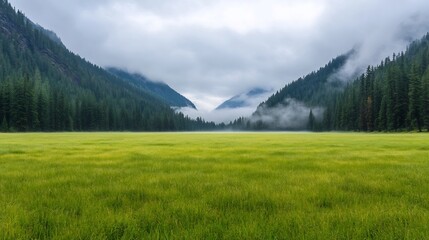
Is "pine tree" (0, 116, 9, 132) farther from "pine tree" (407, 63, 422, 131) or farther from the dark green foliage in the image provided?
"pine tree" (407, 63, 422, 131)

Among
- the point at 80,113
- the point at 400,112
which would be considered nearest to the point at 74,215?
the point at 400,112

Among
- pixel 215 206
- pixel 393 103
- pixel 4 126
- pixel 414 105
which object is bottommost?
pixel 215 206

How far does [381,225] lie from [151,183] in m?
5.31

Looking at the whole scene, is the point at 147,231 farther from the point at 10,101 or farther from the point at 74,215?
the point at 10,101

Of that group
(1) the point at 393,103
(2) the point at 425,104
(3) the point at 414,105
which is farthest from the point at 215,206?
(1) the point at 393,103

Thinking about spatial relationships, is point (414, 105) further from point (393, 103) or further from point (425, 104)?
point (393, 103)

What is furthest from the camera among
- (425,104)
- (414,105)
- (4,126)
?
(4,126)

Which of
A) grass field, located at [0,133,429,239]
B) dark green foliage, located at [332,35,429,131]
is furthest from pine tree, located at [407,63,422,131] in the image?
grass field, located at [0,133,429,239]

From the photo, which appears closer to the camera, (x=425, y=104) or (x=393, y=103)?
(x=425, y=104)

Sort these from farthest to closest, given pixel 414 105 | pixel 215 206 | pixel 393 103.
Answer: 1. pixel 393 103
2. pixel 414 105
3. pixel 215 206

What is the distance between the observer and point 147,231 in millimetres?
4684

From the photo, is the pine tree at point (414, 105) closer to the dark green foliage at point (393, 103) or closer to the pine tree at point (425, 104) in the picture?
the dark green foliage at point (393, 103)

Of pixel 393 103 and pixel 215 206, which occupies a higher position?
pixel 393 103

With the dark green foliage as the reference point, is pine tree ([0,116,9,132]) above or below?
below
